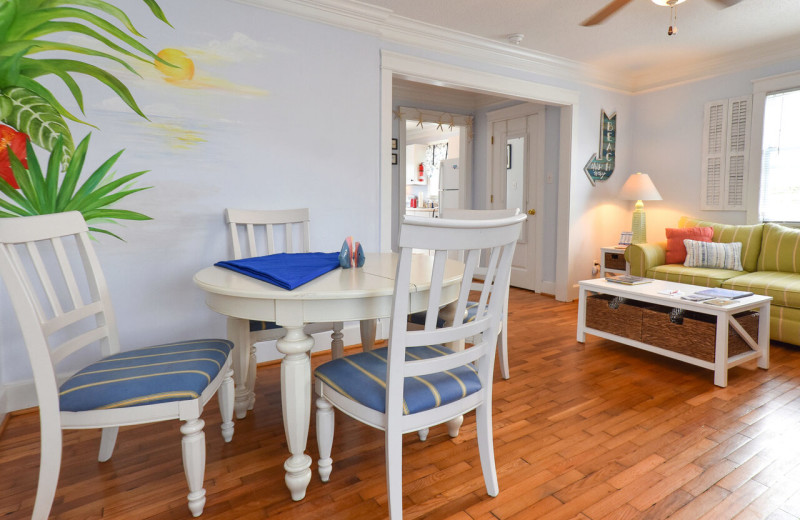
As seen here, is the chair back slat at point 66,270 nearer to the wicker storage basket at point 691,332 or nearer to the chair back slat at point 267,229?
the chair back slat at point 267,229

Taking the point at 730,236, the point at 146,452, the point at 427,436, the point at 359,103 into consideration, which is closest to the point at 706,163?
the point at 730,236

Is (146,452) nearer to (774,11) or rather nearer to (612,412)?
(612,412)

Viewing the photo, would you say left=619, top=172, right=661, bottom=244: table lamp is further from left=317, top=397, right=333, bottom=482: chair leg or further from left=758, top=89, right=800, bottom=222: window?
left=317, top=397, right=333, bottom=482: chair leg

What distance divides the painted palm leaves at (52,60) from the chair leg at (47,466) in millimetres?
1434

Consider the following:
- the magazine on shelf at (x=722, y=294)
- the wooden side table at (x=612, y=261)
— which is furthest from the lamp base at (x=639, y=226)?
the magazine on shelf at (x=722, y=294)

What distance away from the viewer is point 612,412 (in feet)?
7.54

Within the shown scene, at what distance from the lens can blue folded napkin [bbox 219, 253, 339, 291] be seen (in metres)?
1.59

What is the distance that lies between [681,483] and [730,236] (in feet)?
10.4

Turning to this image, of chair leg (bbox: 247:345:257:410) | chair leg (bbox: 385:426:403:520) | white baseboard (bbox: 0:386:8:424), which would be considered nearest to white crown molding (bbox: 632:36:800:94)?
chair leg (bbox: 385:426:403:520)

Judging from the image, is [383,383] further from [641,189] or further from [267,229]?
[641,189]

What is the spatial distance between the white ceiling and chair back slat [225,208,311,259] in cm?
156

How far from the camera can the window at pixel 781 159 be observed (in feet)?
13.1

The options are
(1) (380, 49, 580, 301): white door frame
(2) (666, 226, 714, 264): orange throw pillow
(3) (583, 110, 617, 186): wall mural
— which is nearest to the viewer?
(1) (380, 49, 580, 301): white door frame

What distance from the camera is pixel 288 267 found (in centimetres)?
184
